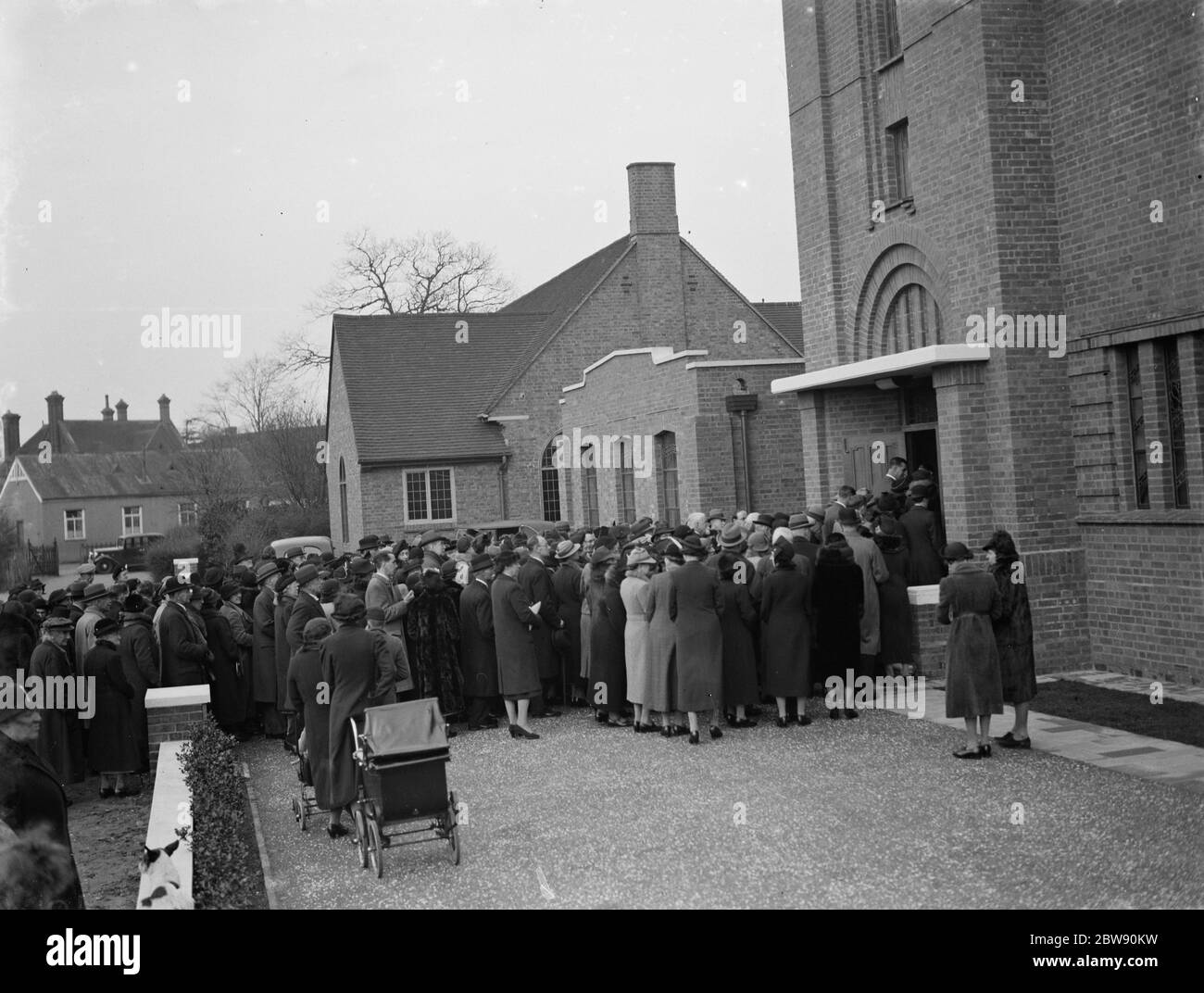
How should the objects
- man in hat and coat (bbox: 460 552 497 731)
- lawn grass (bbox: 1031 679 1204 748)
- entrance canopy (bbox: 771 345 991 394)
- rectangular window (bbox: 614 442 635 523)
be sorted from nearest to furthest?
1. lawn grass (bbox: 1031 679 1204 748)
2. man in hat and coat (bbox: 460 552 497 731)
3. entrance canopy (bbox: 771 345 991 394)
4. rectangular window (bbox: 614 442 635 523)

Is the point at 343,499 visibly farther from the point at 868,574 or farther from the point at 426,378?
the point at 868,574

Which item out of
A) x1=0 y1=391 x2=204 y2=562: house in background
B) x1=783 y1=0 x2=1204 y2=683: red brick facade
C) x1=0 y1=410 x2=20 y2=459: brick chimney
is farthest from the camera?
x1=0 y1=410 x2=20 y2=459: brick chimney

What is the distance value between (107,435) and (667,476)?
73205 mm

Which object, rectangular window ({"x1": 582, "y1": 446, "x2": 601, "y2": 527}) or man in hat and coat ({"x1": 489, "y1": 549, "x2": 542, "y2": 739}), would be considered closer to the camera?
man in hat and coat ({"x1": 489, "y1": 549, "x2": 542, "y2": 739})

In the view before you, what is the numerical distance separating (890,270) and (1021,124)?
2903 millimetres

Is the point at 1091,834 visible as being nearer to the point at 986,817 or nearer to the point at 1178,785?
the point at 986,817

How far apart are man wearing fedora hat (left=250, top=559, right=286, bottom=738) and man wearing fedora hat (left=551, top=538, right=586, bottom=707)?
3.17 m

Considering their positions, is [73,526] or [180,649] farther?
[73,526]

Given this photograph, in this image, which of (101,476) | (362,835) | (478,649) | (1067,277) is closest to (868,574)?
(478,649)

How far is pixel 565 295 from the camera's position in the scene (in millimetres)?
39781

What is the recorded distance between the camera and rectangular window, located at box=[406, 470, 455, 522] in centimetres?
3428

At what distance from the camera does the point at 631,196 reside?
118 ft

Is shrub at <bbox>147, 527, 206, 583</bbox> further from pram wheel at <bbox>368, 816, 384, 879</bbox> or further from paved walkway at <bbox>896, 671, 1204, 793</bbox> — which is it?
pram wheel at <bbox>368, 816, 384, 879</bbox>

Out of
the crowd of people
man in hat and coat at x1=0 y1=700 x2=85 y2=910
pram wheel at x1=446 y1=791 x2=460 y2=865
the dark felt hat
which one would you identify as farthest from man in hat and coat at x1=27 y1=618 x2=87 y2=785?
man in hat and coat at x1=0 y1=700 x2=85 y2=910
